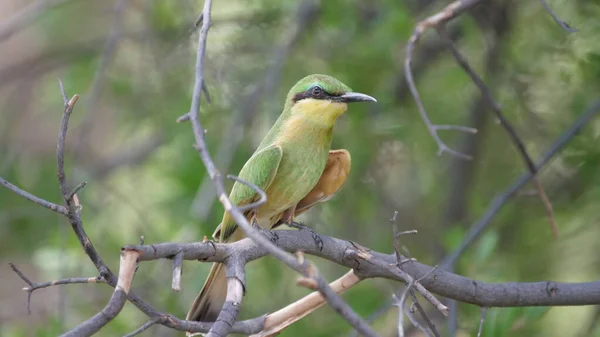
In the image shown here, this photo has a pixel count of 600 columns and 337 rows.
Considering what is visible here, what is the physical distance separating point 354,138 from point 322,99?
1.11 m

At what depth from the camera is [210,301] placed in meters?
2.75

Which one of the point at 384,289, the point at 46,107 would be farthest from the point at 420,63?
the point at 46,107

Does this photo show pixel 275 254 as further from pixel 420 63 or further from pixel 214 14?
pixel 214 14

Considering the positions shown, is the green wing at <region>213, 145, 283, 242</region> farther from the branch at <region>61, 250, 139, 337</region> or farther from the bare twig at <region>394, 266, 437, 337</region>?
the branch at <region>61, 250, 139, 337</region>

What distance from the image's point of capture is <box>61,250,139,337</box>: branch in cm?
157

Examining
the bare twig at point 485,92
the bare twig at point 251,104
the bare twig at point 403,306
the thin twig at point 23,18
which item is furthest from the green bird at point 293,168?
the thin twig at point 23,18

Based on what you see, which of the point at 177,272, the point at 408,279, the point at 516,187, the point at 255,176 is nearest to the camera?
the point at 177,272

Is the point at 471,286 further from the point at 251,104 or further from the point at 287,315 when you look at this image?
the point at 251,104

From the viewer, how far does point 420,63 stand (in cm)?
486

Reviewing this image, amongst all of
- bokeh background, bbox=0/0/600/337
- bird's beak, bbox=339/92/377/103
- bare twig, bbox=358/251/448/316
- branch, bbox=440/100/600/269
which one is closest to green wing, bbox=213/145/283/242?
bird's beak, bbox=339/92/377/103

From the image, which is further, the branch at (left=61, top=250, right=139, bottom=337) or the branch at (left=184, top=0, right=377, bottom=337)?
the branch at (left=61, top=250, right=139, bottom=337)

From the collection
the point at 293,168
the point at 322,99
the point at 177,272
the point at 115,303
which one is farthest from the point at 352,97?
the point at 115,303

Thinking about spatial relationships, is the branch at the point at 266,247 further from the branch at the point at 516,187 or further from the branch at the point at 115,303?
the branch at the point at 516,187

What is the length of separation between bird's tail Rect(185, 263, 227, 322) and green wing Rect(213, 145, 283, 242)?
0.19 metres
